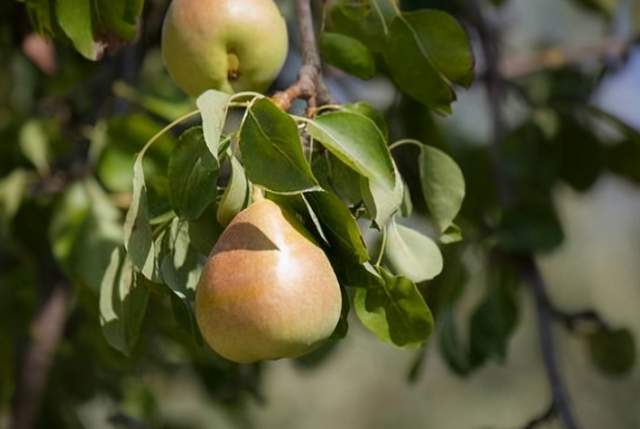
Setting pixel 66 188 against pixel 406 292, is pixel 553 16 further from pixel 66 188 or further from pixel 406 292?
pixel 406 292

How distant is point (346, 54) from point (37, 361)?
79cm

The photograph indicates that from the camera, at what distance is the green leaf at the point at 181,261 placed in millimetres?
851

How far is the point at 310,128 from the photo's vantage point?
0.82 metres

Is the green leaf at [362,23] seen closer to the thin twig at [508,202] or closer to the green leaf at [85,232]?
the green leaf at [85,232]

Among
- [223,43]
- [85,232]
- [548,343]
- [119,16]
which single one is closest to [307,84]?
[223,43]

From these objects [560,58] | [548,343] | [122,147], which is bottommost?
[560,58]

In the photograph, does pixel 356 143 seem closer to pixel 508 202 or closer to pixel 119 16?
pixel 119 16

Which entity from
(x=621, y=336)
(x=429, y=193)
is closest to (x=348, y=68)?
(x=429, y=193)

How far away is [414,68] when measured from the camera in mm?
974

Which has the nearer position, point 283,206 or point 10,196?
point 283,206

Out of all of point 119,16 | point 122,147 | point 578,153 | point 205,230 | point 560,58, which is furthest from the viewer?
point 560,58

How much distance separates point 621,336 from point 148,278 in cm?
90

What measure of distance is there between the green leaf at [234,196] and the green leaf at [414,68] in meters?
0.20

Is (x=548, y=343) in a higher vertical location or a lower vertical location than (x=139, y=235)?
lower
